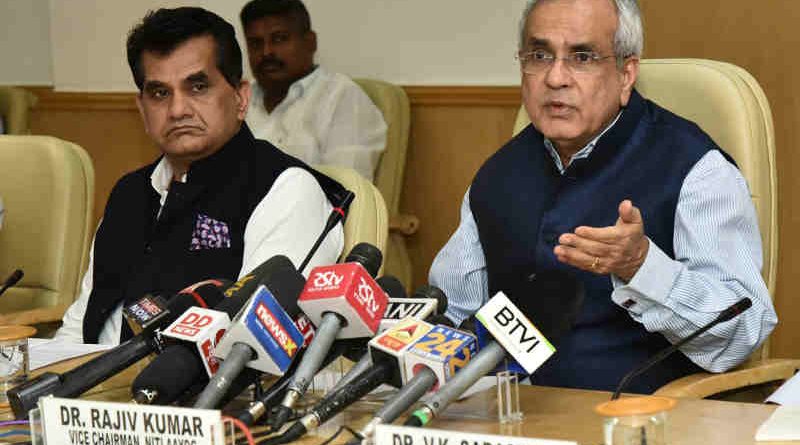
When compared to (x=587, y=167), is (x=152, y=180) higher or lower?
lower

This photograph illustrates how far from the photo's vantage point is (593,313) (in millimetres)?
2473

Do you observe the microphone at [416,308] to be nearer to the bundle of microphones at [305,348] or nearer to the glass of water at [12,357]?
the bundle of microphones at [305,348]

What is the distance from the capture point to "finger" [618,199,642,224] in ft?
6.66

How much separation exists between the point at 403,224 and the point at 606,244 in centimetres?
302

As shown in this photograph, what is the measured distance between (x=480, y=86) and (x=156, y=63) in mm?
2291

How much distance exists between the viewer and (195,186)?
2969mm

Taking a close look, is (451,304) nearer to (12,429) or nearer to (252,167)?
(252,167)

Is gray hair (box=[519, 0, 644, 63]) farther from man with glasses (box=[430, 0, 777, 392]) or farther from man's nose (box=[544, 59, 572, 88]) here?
man's nose (box=[544, 59, 572, 88])

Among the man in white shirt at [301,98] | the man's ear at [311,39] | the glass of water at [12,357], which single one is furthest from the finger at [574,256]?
the man's ear at [311,39]

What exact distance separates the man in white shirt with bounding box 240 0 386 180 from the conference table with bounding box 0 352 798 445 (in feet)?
10.7

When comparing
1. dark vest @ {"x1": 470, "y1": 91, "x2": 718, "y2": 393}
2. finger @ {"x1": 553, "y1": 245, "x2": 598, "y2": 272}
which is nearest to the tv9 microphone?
finger @ {"x1": 553, "y1": 245, "x2": 598, "y2": 272}

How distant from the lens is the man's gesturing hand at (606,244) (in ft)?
6.72

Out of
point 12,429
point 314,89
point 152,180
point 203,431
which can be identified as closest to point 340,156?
point 314,89

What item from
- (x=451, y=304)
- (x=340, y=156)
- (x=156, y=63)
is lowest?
(x=340, y=156)
